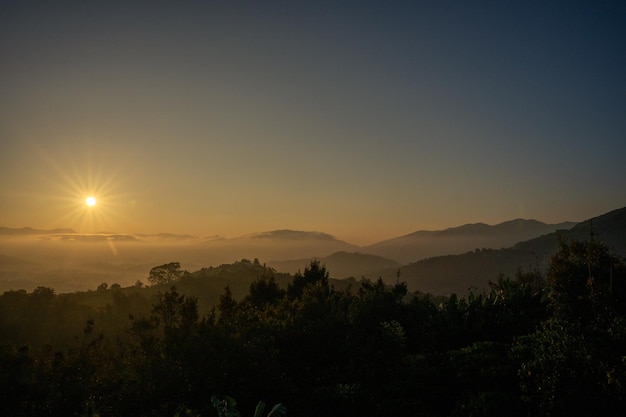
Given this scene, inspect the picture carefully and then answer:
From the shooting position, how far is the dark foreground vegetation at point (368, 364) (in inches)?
360

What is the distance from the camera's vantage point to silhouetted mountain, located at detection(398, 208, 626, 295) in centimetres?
14550

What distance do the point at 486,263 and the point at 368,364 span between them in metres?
176

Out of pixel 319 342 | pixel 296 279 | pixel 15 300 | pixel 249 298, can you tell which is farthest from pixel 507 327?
pixel 15 300

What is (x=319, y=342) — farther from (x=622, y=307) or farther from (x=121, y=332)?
(x=121, y=332)

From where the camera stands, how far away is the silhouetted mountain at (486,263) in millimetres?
145500

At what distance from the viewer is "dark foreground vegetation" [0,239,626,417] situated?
360 inches

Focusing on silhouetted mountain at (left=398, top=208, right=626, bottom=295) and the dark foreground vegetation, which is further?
silhouetted mountain at (left=398, top=208, right=626, bottom=295)

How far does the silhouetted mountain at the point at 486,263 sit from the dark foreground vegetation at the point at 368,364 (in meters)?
136

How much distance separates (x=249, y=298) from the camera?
3562cm

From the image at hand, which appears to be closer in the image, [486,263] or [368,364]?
[368,364]

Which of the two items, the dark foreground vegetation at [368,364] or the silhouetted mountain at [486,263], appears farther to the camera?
the silhouetted mountain at [486,263]

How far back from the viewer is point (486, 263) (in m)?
172

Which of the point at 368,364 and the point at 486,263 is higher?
the point at 368,364

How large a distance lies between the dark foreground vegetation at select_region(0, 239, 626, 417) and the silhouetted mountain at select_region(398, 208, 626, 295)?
136m
